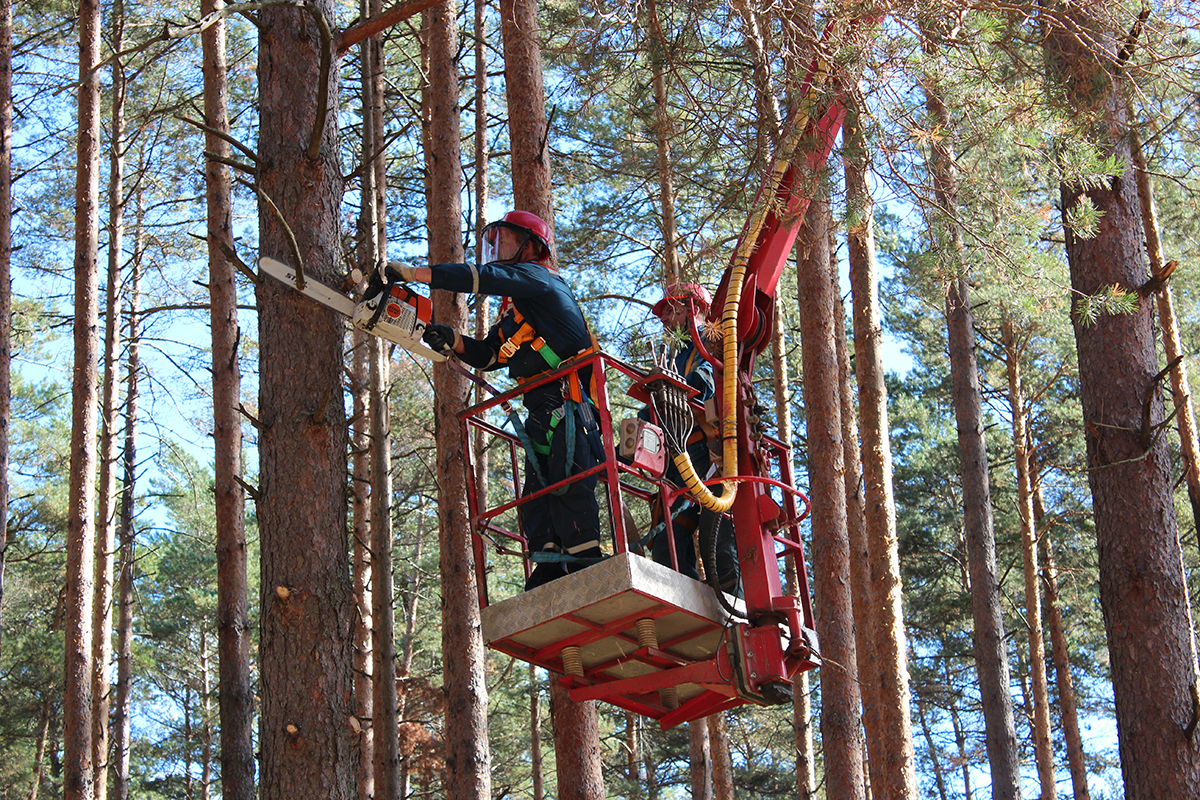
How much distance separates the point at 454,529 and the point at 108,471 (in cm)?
783

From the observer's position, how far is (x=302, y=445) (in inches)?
195

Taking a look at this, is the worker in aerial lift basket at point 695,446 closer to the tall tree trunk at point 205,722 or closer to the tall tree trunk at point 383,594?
the tall tree trunk at point 383,594

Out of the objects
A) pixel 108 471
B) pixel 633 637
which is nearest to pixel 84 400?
pixel 108 471

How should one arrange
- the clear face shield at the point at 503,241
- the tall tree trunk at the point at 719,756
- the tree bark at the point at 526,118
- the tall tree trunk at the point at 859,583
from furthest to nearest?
the tall tree trunk at the point at 719,756 < the tall tree trunk at the point at 859,583 < the tree bark at the point at 526,118 < the clear face shield at the point at 503,241

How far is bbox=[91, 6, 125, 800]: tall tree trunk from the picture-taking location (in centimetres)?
1371

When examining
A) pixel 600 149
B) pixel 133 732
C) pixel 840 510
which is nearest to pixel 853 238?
pixel 840 510

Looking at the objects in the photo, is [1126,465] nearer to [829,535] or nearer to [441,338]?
[441,338]

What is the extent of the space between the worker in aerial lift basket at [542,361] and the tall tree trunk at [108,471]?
27.7ft

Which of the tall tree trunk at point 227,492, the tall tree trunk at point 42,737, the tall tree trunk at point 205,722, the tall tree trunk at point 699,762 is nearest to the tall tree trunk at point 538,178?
the tall tree trunk at point 227,492

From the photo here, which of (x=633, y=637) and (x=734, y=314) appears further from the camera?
(x=734, y=314)

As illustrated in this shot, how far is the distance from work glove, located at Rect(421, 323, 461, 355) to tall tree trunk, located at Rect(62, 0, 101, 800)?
8.12m

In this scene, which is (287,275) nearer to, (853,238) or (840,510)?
(840,510)

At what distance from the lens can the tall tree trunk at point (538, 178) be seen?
25.1 ft

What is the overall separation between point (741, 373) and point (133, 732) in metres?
28.8
